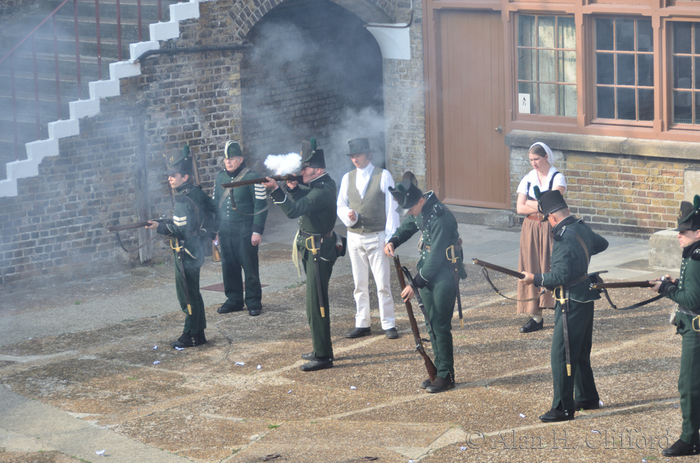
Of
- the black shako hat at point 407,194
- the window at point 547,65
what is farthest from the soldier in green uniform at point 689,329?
the window at point 547,65

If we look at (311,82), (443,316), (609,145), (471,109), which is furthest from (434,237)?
(311,82)

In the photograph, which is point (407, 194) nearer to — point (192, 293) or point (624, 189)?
point (192, 293)

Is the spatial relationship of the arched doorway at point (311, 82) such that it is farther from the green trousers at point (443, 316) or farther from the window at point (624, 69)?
the green trousers at point (443, 316)

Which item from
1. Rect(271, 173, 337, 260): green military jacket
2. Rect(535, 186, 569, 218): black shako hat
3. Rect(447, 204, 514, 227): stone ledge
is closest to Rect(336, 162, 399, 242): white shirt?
Rect(271, 173, 337, 260): green military jacket

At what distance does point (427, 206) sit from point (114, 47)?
272 inches

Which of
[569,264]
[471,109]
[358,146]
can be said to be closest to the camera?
[569,264]

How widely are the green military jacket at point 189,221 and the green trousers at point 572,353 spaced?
3802mm

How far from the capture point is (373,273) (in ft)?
30.8

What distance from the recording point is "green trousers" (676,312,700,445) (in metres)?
6.29

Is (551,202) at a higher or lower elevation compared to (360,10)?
lower

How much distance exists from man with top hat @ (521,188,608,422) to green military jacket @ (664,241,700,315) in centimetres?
73

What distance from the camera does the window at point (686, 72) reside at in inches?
487

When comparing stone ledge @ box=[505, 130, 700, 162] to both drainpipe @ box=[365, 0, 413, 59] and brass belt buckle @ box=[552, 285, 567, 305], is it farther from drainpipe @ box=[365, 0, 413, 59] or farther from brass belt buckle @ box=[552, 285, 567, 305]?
brass belt buckle @ box=[552, 285, 567, 305]

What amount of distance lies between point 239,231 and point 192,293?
1.37 metres
